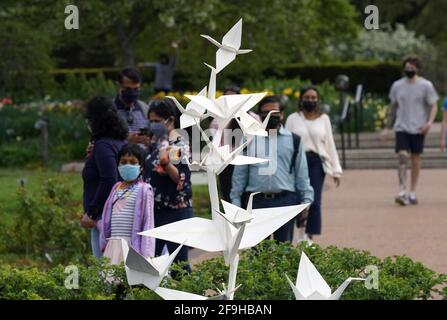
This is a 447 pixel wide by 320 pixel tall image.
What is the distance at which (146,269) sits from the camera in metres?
6.07

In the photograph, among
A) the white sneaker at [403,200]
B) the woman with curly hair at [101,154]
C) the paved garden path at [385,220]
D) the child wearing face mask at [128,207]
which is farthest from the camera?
the white sneaker at [403,200]

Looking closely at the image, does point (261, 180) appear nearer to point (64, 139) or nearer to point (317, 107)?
point (317, 107)

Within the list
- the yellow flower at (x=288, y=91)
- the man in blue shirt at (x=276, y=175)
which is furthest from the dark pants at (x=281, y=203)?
the yellow flower at (x=288, y=91)

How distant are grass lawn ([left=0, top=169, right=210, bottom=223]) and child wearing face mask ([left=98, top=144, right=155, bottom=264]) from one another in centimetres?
478

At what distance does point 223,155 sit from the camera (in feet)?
19.9

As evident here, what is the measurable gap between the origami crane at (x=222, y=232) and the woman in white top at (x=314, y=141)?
539 centimetres

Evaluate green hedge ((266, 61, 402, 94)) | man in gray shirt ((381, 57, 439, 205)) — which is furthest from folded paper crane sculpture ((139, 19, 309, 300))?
green hedge ((266, 61, 402, 94))

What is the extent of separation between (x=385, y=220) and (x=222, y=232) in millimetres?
8265

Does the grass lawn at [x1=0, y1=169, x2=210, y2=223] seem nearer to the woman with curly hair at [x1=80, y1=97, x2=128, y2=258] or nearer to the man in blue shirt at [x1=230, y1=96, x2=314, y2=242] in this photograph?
the man in blue shirt at [x1=230, y1=96, x2=314, y2=242]

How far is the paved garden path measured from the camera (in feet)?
38.6

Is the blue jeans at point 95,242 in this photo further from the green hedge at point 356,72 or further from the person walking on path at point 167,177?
the green hedge at point 356,72

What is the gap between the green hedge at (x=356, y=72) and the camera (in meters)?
32.4
